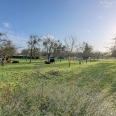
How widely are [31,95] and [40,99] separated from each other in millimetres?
288

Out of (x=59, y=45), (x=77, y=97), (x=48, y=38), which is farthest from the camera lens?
(x=59, y=45)

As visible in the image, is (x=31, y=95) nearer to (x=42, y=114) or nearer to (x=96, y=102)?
(x=42, y=114)

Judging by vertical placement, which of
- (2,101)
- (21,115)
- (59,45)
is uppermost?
(59,45)

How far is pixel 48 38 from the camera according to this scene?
45.0 m

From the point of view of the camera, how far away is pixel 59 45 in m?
53.4

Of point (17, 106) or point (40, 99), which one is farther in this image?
point (40, 99)

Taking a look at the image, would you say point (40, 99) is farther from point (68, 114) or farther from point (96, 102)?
point (96, 102)

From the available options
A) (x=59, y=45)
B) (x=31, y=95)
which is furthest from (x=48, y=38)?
(x=31, y=95)

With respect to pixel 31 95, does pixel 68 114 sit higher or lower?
lower

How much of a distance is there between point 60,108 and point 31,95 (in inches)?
40.8

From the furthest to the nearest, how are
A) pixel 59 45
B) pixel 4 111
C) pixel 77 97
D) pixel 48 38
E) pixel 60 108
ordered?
pixel 59 45 → pixel 48 38 → pixel 77 97 → pixel 60 108 → pixel 4 111

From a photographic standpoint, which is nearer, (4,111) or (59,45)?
(4,111)

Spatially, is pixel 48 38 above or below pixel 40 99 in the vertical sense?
above

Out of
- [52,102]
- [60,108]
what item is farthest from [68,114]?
[52,102]
